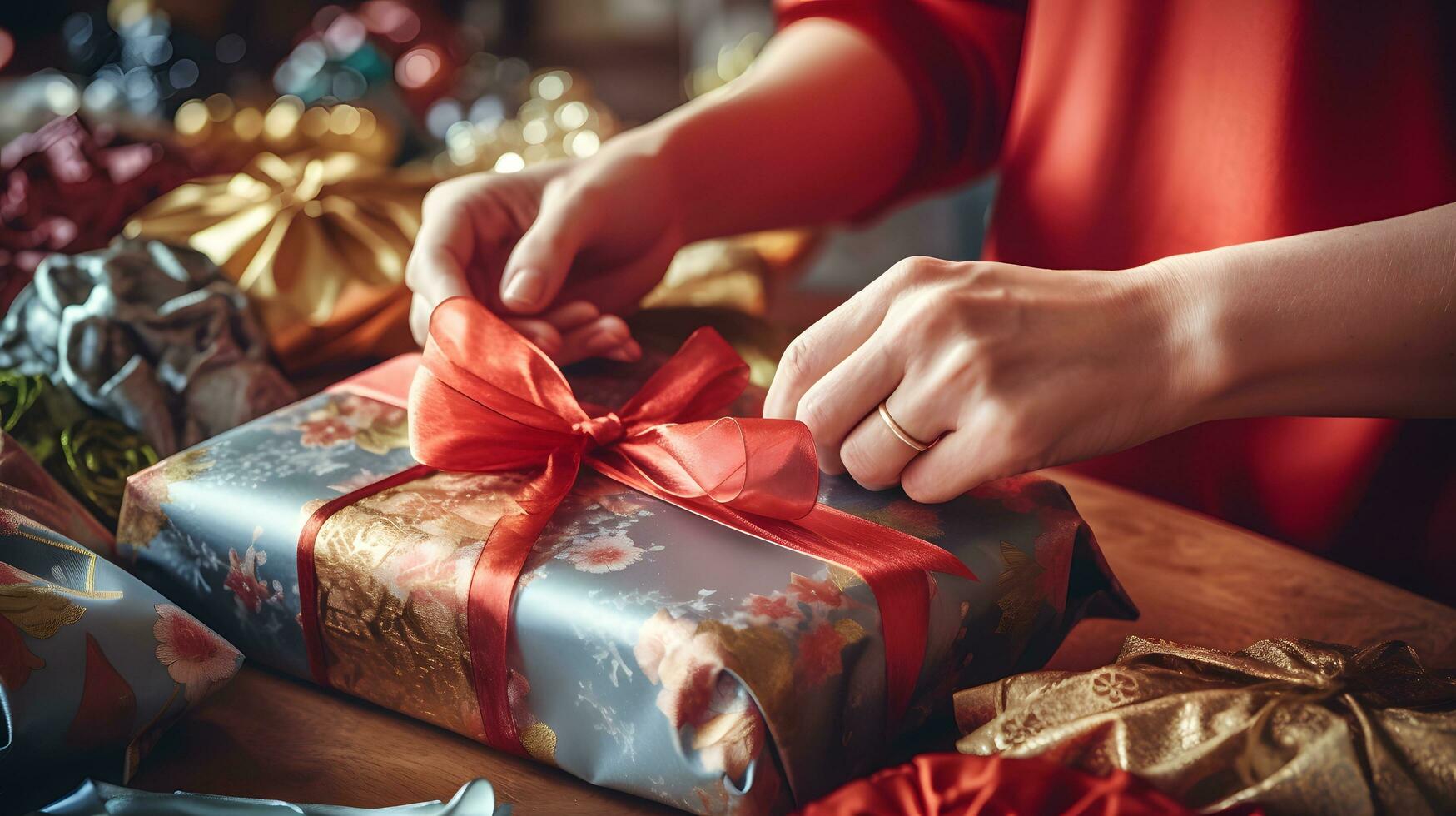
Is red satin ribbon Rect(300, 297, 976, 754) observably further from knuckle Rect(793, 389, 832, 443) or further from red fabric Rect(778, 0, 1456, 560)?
red fabric Rect(778, 0, 1456, 560)

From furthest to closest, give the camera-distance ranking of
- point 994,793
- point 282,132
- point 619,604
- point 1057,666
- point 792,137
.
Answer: point 282,132
point 792,137
point 1057,666
point 619,604
point 994,793

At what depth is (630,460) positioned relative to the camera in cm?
58

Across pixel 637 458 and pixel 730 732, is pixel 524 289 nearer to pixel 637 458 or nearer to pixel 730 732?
pixel 637 458

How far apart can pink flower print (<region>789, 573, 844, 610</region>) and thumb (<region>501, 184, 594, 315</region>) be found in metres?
0.29

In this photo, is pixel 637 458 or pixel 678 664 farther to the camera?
pixel 637 458

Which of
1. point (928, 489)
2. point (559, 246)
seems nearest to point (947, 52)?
point (559, 246)

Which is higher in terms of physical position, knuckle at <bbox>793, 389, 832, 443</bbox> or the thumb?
the thumb

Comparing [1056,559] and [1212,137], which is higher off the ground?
[1212,137]

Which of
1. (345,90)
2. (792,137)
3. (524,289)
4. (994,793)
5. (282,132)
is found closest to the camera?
(994,793)

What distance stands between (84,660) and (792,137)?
1.97 feet

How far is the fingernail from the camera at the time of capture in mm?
675

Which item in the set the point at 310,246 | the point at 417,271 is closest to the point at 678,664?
the point at 417,271

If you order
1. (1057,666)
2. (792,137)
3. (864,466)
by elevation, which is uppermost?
(792,137)

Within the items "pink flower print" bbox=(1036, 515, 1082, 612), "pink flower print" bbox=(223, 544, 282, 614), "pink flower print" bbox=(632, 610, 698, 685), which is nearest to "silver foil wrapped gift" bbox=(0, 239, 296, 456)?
"pink flower print" bbox=(223, 544, 282, 614)
